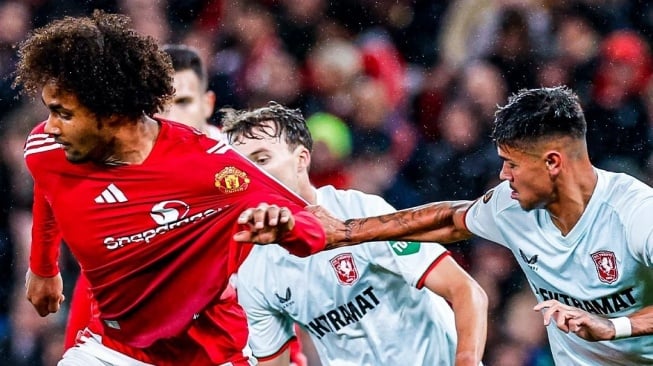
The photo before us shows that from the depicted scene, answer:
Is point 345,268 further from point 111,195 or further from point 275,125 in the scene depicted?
point 111,195

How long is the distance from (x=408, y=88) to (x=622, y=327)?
345 centimetres

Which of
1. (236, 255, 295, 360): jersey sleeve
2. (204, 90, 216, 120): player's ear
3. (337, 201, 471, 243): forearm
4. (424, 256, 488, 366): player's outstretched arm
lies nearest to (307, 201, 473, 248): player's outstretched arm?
(337, 201, 471, 243): forearm

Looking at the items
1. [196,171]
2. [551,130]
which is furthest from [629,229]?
[196,171]

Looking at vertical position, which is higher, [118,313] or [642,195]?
[642,195]

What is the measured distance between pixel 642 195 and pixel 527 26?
10.2ft

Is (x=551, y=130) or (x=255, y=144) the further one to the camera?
(x=255, y=144)

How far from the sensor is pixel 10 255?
6.80m

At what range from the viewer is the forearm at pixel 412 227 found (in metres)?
4.09

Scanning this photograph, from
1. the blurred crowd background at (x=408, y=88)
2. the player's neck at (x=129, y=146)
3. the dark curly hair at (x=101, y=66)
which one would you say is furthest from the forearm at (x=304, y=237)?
the blurred crowd background at (x=408, y=88)

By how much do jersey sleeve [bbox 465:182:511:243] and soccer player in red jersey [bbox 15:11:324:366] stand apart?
76cm

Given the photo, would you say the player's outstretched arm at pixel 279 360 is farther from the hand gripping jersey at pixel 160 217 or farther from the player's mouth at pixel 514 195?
the player's mouth at pixel 514 195

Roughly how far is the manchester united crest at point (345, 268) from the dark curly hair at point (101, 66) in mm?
1015

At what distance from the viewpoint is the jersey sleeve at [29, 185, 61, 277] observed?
4062 millimetres

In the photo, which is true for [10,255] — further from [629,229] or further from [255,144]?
[629,229]
